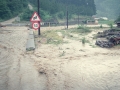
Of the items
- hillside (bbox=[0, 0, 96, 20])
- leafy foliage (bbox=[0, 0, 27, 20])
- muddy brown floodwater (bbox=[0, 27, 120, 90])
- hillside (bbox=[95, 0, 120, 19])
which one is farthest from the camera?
hillside (bbox=[95, 0, 120, 19])

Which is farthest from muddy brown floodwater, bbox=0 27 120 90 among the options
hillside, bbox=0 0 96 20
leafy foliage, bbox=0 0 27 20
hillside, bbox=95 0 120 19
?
hillside, bbox=95 0 120 19

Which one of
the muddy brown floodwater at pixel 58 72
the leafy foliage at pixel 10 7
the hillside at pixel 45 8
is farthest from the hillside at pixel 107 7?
Result: the muddy brown floodwater at pixel 58 72

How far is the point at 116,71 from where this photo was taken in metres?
6.96

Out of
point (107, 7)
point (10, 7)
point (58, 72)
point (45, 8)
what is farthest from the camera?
point (107, 7)

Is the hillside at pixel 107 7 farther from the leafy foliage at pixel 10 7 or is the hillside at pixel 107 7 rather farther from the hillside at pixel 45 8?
Answer: the leafy foliage at pixel 10 7

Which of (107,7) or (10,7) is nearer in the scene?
(10,7)

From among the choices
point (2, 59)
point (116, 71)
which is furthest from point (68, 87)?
point (2, 59)

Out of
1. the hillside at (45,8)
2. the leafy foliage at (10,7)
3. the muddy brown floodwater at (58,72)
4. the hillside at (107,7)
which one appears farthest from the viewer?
the hillside at (107,7)

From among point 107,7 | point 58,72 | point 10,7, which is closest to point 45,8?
point 10,7

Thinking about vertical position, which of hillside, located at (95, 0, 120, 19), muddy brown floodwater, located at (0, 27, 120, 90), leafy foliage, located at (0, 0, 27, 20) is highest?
hillside, located at (95, 0, 120, 19)

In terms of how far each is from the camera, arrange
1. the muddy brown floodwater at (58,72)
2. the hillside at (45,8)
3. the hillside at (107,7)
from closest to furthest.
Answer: the muddy brown floodwater at (58,72)
the hillside at (45,8)
the hillside at (107,7)

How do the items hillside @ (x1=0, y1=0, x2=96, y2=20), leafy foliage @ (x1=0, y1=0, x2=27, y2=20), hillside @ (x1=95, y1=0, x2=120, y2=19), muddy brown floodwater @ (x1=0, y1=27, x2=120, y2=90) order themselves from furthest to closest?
hillside @ (x1=95, y1=0, x2=120, y2=19) → hillside @ (x1=0, y1=0, x2=96, y2=20) → leafy foliage @ (x1=0, y1=0, x2=27, y2=20) → muddy brown floodwater @ (x1=0, y1=27, x2=120, y2=90)

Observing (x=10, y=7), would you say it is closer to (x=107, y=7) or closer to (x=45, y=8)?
(x=45, y=8)

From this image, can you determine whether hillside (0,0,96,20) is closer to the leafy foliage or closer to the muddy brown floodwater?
the leafy foliage
